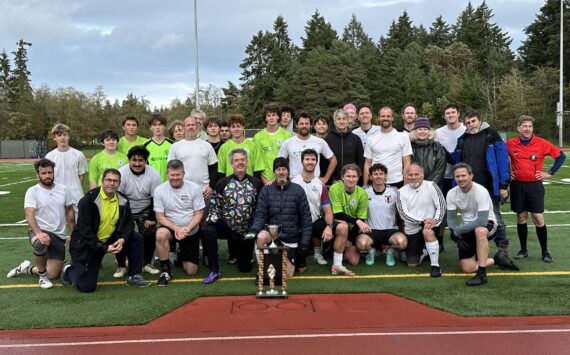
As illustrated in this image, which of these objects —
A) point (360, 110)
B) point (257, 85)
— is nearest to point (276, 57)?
point (257, 85)

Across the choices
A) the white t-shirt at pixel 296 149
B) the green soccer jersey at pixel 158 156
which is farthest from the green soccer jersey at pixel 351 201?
the green soccer jersey at pixel 158 156

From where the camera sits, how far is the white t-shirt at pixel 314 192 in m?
6.50

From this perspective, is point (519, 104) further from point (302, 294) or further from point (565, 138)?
point (302, 294)

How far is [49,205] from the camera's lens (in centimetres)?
600

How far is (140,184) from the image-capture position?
6430 millimetres

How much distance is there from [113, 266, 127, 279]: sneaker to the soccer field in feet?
0.40

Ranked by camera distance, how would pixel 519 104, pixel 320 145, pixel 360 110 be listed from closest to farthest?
pixel 320 145 < pixel 360 110 < pixel 519 104

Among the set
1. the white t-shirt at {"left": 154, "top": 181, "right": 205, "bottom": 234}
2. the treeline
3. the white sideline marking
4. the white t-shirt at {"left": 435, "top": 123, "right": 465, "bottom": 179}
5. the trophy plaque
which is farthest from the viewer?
the treeline

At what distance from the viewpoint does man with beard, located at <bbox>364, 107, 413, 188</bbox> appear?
6.84 m

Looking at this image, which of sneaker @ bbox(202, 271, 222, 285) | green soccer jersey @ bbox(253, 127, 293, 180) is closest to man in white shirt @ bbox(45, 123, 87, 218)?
sneaker @ bbox(202, 271, 222, 285)

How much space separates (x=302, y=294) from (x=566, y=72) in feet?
178

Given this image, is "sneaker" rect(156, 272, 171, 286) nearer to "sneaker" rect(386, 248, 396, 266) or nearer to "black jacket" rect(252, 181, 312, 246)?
"black jacket" rect(252, 181, 312, 246)

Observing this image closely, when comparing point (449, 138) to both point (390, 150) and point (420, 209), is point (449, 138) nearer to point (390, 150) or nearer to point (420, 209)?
point (390, 150)

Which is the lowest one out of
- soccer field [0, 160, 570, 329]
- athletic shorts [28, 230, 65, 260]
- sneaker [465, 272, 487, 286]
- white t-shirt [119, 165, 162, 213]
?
soccer field [0, 160, 570, 329]
